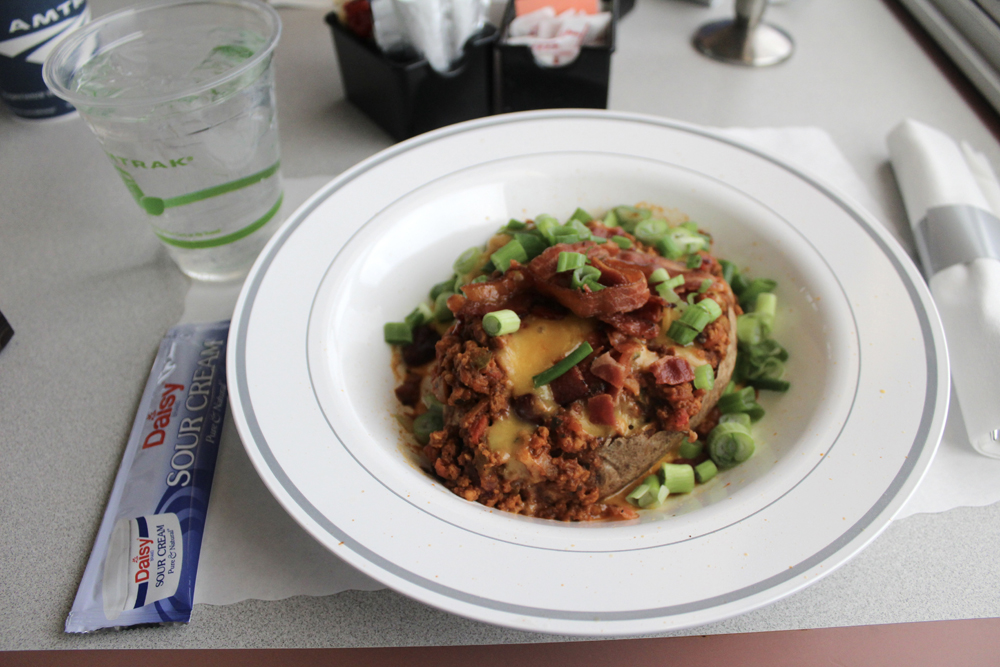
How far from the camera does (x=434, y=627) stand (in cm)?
156

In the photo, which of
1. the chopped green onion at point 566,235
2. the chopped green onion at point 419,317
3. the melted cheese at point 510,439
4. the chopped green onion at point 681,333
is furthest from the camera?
the chopped green onion at point 419,317

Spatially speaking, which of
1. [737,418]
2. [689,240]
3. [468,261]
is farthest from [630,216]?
[737,418]

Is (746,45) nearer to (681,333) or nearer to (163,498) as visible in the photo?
(681,333)

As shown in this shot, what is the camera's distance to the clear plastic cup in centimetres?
203

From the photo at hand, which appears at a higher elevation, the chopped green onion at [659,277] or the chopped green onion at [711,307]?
the chopped green onion at [659,277]

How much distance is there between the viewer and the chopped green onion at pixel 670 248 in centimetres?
217

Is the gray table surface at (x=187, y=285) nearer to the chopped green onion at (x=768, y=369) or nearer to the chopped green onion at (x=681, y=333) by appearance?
the chopped green onion at (x=768, y=369)

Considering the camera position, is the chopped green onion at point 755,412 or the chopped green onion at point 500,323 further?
the chopped green onion at point 755,412

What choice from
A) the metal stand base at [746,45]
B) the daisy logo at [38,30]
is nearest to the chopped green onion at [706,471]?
the metal stand base at [746,45]

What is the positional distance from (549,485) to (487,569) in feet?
1.39

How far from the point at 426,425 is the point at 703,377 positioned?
817 millimetres

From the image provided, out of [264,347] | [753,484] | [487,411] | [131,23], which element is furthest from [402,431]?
[131,23]

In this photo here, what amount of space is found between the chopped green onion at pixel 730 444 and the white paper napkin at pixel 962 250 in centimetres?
67

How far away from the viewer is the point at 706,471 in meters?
1.84
